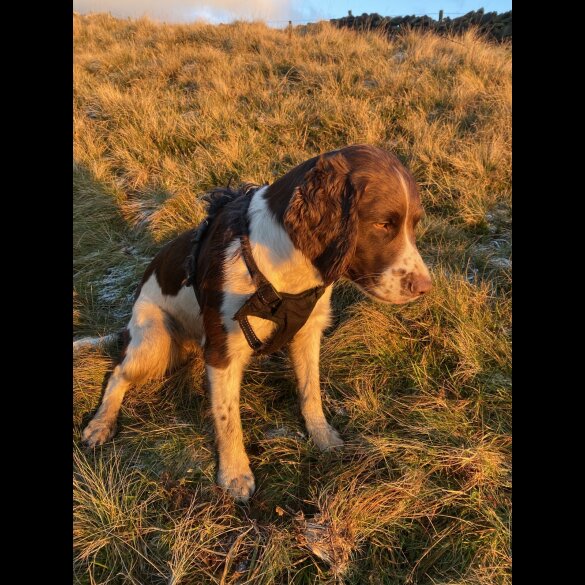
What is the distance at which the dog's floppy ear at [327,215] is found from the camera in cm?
201

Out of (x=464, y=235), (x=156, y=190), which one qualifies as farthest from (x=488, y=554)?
(x=156, y=190)

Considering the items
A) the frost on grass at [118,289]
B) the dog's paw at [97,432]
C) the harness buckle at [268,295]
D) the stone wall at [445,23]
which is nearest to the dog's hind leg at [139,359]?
the dog's paw at [97,432]

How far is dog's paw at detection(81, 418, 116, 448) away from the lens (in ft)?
8.64

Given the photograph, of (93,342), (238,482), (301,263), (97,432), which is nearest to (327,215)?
(301,263)

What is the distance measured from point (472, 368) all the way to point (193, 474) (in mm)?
1721

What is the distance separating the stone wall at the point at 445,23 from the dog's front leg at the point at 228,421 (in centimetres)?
1071

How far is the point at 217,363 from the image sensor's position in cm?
238

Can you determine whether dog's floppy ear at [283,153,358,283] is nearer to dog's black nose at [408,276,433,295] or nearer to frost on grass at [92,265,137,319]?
dog's black nose at [408,276,433,295]

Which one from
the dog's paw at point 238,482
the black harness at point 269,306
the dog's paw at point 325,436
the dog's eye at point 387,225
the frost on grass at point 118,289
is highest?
the dog's eye at point 387,225

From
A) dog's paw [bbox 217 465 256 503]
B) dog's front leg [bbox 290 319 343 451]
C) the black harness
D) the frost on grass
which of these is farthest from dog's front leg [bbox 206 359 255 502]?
the frost on grass

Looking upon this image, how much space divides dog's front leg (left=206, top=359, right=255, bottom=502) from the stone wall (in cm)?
1071

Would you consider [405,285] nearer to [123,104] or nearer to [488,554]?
[488,554]

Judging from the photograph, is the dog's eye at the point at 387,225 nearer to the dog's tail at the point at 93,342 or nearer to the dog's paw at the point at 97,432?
the dog's paw at the point at 97,432

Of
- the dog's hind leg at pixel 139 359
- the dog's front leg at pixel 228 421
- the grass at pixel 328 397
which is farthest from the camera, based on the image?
the dog's hind leg at pixel 139 359
